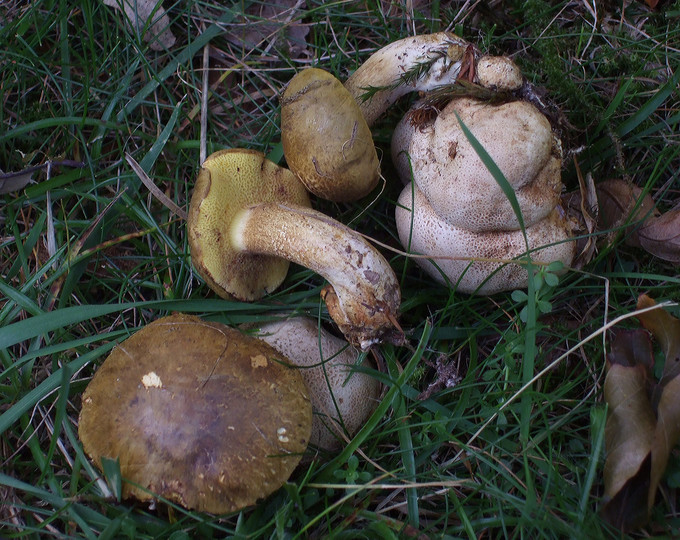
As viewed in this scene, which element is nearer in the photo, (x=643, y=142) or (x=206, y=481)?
(x=206, y=481)

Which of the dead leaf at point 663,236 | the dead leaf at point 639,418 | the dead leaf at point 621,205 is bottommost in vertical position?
the dead leaf at point 639,418

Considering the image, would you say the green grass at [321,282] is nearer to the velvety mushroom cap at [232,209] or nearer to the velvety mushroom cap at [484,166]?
the velvety mushroom cap at [232,209]

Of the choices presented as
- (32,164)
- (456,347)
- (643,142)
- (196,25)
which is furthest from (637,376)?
(32,164)

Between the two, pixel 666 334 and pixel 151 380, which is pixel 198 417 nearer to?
pixel 151 380

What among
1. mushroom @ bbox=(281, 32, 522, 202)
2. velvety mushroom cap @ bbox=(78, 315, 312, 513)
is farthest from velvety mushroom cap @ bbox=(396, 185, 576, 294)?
velvety mushroom cap @ bbox=(78, 315, 312, 513)

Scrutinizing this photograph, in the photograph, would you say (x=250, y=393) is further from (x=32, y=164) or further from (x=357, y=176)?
(x=32, y=164)

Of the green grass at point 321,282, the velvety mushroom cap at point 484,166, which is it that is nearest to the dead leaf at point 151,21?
the green grass at point 321,282

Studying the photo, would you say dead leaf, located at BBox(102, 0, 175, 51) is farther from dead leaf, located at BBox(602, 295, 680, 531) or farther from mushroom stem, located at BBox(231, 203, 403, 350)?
dead leaf, located at BBox(602, 295, 680, 531)
